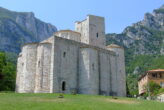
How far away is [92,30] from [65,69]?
15.4 metres

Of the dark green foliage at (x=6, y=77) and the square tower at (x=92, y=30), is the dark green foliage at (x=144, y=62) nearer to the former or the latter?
the square tower at (x=92, y=30)

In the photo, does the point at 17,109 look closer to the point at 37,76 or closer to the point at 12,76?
the point at 37,76

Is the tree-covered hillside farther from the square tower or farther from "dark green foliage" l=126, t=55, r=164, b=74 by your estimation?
the square tower

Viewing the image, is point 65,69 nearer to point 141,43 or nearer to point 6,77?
point 6,77

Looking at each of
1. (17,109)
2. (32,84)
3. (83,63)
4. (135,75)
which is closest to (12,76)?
(32,84)

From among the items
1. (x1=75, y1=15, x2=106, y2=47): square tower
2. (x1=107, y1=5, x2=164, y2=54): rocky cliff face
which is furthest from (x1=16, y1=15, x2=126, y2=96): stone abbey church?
(x1=107, y1=5, x2=164, y2=54): rocky cliff face

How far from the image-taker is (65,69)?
4206cm

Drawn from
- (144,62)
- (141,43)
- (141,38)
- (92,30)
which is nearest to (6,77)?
(92,30)

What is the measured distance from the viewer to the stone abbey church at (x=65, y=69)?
40.8 meters

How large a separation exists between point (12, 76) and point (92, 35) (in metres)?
20.0

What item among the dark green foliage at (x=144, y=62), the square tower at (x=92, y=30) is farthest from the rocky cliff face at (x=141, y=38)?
the square tower at (x=92, y=30)

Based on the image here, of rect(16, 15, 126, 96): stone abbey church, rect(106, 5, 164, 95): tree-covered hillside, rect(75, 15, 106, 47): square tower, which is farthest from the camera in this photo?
rect(106, 5, 164, 95): tree-covered hillside

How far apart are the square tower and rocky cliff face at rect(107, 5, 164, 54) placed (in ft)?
342

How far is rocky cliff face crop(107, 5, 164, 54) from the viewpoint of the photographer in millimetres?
162000
